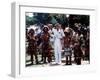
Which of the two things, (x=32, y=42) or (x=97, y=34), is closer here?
(x=32, y=42)

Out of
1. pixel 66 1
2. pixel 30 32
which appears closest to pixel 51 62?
pixel 30 32

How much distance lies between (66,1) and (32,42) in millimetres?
305

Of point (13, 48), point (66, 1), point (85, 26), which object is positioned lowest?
point (13, 48)

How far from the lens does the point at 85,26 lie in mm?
1671

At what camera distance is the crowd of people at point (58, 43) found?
1.52m

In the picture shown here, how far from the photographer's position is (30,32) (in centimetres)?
151

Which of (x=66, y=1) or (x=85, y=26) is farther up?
(x=66, y=1)

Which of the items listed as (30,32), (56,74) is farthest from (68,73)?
(30,32)

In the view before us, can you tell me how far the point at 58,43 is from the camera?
1.57 metres

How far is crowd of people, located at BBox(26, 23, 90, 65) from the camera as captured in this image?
1520 mm

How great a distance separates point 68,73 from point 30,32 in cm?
32

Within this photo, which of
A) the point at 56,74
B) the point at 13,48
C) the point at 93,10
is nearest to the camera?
the point at 13,48

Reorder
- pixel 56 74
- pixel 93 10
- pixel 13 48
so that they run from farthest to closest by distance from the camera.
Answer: pixel 93 10 < pixel 56 74 < pixel 13 48

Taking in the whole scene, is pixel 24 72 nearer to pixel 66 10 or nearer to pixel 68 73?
pixel 68 73
